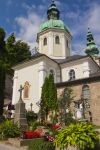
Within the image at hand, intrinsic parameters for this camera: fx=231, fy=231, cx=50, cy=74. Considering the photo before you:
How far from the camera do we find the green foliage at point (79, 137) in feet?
27.1

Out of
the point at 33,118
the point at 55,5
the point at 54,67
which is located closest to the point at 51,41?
the point at 54,67

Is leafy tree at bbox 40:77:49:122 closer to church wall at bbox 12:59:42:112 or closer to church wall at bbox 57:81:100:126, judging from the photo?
church wall at bbox 12:59:42:112

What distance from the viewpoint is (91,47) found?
2266 inches

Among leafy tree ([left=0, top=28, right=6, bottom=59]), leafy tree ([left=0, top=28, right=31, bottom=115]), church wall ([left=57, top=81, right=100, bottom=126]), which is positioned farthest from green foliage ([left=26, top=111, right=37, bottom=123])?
leafy tree ([left=0, top=28, right=6, bottom=59])

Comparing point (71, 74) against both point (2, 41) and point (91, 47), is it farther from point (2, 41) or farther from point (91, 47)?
point (91, 47)

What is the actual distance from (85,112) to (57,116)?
3.47 meters

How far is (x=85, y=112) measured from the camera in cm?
2459

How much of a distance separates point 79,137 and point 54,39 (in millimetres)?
31781

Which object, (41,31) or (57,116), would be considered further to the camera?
(41,31)

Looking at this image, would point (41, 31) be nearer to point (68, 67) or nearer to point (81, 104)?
point (68, 67)

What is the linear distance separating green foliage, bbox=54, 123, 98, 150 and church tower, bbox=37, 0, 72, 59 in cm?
3013

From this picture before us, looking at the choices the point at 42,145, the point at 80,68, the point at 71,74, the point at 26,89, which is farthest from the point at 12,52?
the point at 42,145

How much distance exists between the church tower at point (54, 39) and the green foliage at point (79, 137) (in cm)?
3013

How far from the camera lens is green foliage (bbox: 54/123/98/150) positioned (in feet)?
27.1
